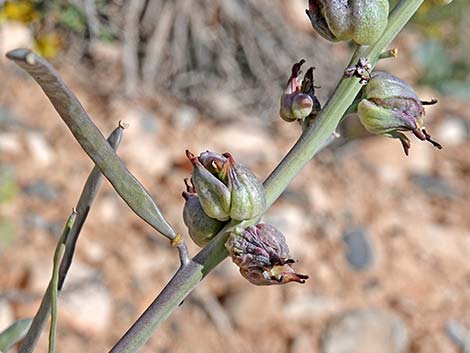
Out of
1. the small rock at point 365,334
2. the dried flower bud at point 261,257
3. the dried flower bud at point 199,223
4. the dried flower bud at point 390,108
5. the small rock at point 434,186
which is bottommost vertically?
the small rock at point 434,186

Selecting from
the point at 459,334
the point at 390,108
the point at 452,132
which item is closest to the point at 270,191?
the point at 390,108

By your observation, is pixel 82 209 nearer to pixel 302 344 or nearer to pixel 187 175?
pixel 302 344

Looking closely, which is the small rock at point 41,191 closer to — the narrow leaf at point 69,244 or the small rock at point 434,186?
the small rock at point 434,186

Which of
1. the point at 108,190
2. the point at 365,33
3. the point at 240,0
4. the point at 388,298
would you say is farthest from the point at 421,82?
the point at 365,33

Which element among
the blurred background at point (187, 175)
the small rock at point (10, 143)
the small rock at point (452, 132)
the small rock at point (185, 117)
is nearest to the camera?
the blurred background at point (187, 175)

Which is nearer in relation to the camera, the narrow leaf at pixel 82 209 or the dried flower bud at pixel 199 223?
the dried flower bud at pixel 199 223

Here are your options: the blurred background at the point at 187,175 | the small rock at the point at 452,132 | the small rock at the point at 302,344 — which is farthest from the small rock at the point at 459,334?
the small rock at the point at 452,132

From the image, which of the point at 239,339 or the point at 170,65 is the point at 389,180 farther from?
the point at 239,339

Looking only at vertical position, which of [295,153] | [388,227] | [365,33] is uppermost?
[365,33]
